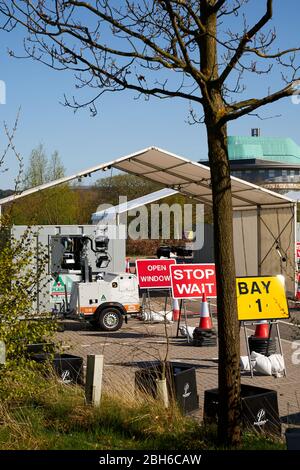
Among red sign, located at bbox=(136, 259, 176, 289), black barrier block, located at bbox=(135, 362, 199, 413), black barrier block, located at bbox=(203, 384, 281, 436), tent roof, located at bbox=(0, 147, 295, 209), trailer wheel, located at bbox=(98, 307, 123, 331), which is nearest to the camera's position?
black barrier block, located at bbox=(203, 384, 281, 436)

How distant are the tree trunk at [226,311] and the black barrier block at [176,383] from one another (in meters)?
1.98

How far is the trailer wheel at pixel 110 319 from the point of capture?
61.7 ft

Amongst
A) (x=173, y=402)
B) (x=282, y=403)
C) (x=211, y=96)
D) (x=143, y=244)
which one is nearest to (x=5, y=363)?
(x=173, y=402)

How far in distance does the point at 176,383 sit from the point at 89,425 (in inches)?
87.6

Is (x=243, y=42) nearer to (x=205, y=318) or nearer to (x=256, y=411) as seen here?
(x=256, y=411)

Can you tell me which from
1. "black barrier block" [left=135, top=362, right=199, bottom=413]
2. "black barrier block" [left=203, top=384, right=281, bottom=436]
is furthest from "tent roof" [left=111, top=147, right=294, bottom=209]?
"black barrier block" [left=203, top=384, right=281, bottom=436]

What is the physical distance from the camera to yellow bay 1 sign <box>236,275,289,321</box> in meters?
13.1

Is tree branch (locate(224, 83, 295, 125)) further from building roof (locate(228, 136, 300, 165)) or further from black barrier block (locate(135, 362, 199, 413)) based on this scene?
building roof (locate(228, 136, 300, 165))

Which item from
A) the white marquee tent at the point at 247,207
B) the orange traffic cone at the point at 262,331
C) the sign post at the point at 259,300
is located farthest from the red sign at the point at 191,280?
the white marquee tent at the point at 247,207

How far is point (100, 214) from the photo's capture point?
33156 mm

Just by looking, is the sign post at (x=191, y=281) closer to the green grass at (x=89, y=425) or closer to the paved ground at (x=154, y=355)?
the paved ground at (x=154, y=355)

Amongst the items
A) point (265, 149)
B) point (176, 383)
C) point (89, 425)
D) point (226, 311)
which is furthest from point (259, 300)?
point (265, 149)

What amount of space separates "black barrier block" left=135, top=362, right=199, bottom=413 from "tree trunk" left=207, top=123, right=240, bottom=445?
198 centimetres
